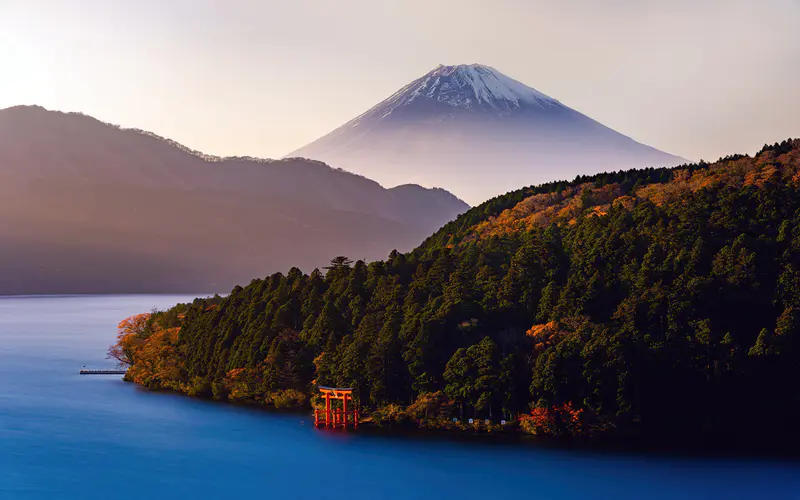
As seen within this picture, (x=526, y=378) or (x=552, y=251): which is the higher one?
(x=552, y=251)

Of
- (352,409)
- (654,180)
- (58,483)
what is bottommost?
(58,483)

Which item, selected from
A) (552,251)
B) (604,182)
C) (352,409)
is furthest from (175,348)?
(604,182)

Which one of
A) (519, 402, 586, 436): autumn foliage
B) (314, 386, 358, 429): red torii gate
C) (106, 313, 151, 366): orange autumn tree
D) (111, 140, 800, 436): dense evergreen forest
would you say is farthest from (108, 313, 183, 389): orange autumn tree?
(519, 402, 586, 436): autumn foliage

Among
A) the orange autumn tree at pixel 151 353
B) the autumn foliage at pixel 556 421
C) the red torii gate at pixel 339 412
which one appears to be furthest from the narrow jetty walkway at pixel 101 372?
the autumn foliage at pixel 556 421

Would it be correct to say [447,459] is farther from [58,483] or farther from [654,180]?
[654,180]

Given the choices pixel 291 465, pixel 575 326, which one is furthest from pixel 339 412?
pixel 575 326

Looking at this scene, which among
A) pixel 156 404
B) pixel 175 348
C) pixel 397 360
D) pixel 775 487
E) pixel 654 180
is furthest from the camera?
pixel 654 180

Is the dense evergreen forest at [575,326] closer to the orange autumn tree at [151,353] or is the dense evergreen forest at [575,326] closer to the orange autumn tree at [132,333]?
the orange autumn tree at [151,353]
